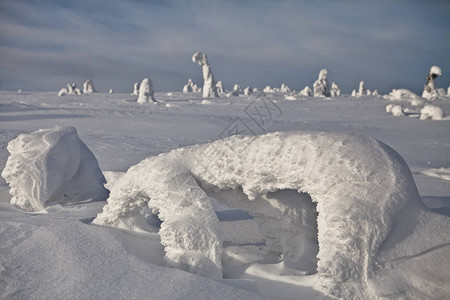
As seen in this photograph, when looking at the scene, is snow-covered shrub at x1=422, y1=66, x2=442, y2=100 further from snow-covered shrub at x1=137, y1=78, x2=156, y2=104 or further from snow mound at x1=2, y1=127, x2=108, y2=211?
snow mound at x1=2, y1=127, x2=108, y2=211

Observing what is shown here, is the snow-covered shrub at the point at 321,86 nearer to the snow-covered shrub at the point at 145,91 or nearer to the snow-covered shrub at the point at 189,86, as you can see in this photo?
the snow-covered shrub at the point at 145,91

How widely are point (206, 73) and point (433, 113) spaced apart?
54.4 feet

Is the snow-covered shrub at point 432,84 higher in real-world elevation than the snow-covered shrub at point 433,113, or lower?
higher

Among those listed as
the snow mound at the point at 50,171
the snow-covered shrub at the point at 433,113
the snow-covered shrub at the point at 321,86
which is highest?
the snow-covered shrub at the point at 321,86

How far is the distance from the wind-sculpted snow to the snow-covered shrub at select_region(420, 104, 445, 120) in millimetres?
13622

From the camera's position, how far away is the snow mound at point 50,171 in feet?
13.3

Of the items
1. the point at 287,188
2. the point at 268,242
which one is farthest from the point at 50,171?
the point at 287,188

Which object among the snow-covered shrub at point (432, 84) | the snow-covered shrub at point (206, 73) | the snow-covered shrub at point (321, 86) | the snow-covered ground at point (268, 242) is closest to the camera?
the snow-covered ground at point (268, 242)

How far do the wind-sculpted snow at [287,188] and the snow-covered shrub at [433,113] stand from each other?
13.6m

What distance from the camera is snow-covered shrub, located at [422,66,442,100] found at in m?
24.8

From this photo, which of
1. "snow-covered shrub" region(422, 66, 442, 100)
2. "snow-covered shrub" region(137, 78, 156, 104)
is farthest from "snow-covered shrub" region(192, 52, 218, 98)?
"snow-covered shrub" region(422, 66, 442, 100)

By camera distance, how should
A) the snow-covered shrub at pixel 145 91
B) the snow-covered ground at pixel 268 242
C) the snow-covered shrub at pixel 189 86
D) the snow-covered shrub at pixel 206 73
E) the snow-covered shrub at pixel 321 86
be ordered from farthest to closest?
the snow-covered shrub at pixel 189 86 < the snow-covered shrub at pixel 321 86 < the snow-covered shrub at pixel 206 73 < the snow-covered shrub at pixel 145 91 < the snow-covered ground at pixel 268 242

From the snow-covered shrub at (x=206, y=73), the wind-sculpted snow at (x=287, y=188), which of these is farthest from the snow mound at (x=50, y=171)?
the snow-covered shrub at (x=206, y=73)

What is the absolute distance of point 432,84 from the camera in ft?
86.1
